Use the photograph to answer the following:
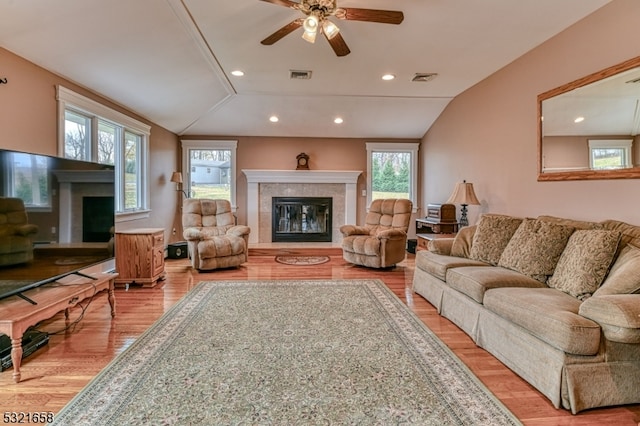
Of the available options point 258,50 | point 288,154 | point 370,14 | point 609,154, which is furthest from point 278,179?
point 609,154

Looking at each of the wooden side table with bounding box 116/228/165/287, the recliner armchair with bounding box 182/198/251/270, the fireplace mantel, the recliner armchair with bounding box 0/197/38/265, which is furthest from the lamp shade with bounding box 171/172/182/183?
the recliner armchair with bounding box 0/197/38/265

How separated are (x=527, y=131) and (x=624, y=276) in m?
2.21

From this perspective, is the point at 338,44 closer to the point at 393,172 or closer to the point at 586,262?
the point at 586,262

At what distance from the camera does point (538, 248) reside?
8.91 ft

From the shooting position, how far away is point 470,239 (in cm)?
369

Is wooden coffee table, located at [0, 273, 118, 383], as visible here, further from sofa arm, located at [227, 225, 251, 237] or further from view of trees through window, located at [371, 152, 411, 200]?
view of trees through window, located at [371, 152, 411, 200]

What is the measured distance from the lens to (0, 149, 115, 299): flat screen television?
221cm

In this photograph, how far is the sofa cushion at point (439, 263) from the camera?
10.6ft

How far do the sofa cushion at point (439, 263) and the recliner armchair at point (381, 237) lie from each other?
1.15 m

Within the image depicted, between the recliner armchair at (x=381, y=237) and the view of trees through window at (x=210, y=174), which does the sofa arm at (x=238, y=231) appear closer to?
the recliner armchair at (x=381, y=237)

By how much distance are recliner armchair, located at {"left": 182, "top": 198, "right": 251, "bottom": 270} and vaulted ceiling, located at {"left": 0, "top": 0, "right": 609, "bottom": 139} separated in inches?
64.5

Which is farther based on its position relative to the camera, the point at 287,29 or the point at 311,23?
the point at 287,29

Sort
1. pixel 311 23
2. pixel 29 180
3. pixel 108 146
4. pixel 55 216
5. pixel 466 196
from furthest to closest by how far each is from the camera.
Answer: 1. pixel 108 146
2. pixel 466 196
3. pixel 55 216
4. pixel 311 23
5. pixel 29 180

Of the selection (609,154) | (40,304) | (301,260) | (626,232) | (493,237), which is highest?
(609,154)
